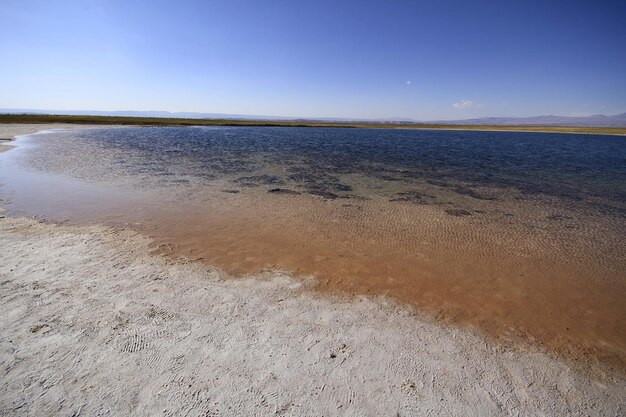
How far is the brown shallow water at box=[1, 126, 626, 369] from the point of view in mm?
6316

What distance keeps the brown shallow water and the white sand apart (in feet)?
2.91

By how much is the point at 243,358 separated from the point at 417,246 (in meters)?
6.64

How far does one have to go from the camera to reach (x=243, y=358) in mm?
4664

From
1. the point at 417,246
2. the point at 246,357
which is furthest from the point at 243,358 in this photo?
the point at 417,246

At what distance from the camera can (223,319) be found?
556cm

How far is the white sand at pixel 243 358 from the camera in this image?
4000mm

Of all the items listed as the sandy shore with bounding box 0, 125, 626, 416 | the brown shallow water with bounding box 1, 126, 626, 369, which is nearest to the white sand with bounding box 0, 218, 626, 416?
the sandy shore with bounding box 0, 125, 626, 416

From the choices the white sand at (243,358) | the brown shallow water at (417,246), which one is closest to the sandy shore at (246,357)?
the white sand at (243,358)

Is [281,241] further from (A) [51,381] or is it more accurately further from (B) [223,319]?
(A) [51,381]

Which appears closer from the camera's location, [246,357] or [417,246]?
[246,357]

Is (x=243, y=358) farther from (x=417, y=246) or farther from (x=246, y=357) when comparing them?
(x=417, y=246)

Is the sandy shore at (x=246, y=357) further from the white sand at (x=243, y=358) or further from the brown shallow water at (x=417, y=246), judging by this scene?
the brown shallow water at (x=417, y=246)

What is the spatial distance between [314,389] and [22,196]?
15.5 meters

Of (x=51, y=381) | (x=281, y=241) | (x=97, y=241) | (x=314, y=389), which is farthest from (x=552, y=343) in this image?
(x=97, y=241)
